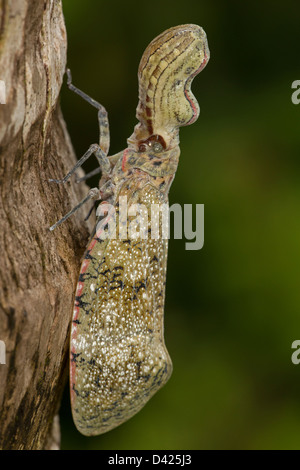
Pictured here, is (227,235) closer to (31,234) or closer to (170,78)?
(170,78)

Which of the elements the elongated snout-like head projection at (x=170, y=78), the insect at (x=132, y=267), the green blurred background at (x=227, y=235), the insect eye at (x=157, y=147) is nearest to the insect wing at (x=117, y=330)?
the insect at (x=132, y=267)

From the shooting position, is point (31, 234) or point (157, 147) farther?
point (157, 147)

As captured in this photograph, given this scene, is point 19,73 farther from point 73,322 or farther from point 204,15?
point 204,15

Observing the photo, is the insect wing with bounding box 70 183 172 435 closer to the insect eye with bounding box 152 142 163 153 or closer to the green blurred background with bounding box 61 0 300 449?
the insect eye with bounding box 152 142 163 153

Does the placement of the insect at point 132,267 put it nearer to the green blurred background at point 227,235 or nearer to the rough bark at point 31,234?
the rough bark at point 31,234

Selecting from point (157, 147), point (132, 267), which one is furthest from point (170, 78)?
point (132, 267)

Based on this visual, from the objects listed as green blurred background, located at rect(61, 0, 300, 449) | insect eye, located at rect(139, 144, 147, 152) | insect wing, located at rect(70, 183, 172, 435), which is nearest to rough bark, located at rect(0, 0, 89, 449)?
insect wing, located at rect(70, 183, 172, 435)

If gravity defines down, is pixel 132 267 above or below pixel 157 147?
below
